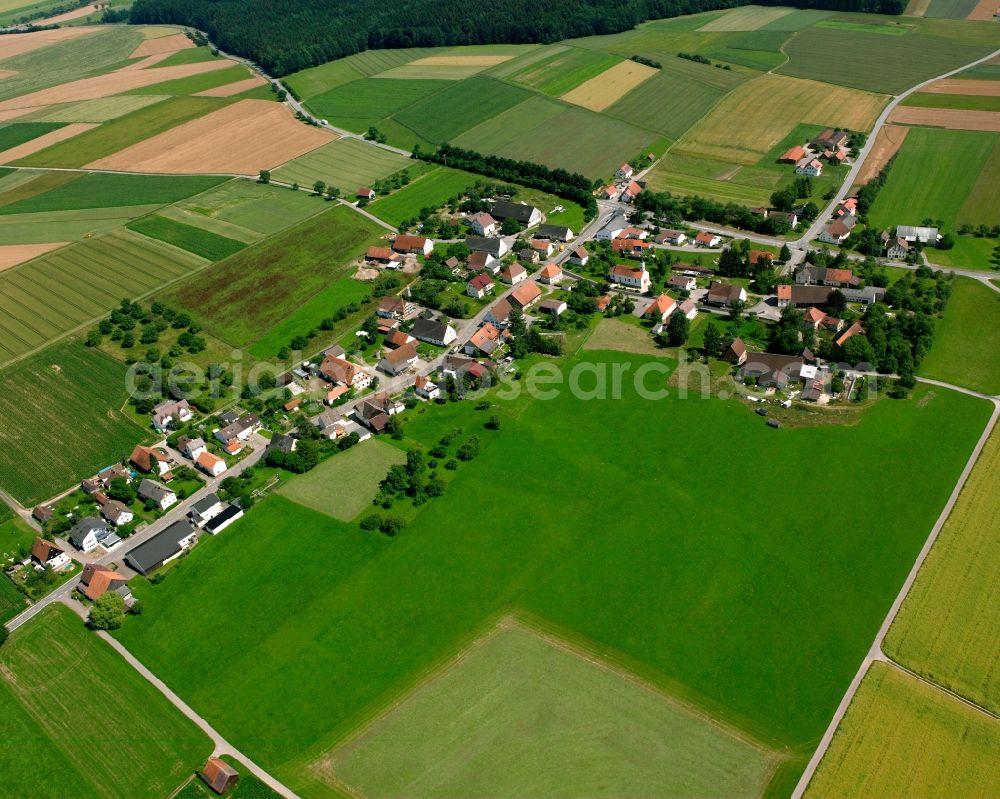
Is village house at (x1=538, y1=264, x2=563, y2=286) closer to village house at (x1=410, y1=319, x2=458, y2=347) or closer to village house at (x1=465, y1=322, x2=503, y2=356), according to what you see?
village house at (x1=465, y1=322, x2=503, y2=356)

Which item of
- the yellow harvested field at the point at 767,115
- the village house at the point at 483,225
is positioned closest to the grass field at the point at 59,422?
the village house at the point at 483,225

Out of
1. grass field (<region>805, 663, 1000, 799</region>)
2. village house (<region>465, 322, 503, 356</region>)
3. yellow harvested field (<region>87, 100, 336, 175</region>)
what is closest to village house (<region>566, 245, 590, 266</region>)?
village house (<region>465, 322, 503, 356</region>)

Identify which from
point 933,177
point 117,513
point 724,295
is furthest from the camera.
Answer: point 933,177

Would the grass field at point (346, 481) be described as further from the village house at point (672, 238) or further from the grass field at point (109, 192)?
the grass field at point (109, 192)

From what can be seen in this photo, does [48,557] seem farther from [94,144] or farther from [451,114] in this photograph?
[451,114]

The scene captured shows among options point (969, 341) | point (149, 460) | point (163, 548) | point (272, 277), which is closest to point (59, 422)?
point (149, 460)

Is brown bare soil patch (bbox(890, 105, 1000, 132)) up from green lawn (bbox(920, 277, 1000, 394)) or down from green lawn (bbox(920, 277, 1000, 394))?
up
